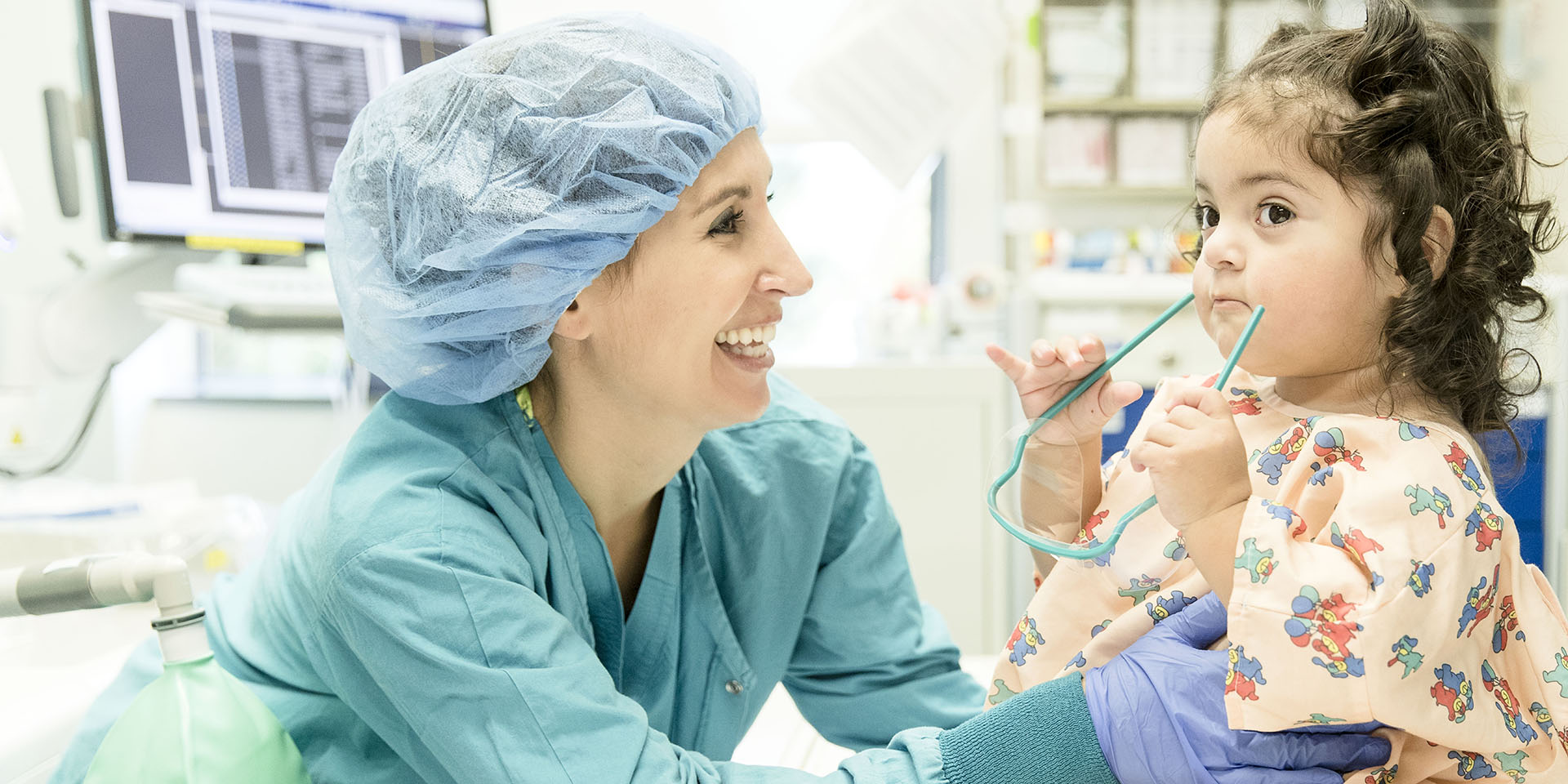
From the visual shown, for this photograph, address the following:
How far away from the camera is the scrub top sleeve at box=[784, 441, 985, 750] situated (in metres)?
1.22

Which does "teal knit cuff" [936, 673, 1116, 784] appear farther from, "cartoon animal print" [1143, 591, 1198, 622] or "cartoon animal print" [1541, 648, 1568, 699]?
"cartoon animal print" [1541, 648, 1568, 699]

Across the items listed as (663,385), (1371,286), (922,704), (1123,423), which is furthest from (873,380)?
(1371,286)

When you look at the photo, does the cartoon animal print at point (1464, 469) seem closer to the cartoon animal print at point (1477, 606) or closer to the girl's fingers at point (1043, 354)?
the cartoon animal print at point (1477, 606)

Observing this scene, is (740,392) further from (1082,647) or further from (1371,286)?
(1371,286)

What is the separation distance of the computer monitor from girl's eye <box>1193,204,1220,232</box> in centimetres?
130

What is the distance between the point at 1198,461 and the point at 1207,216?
9.7 inches

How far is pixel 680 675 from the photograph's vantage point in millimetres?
1159

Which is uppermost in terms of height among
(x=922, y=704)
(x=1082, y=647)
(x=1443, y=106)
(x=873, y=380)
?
(x=1443, y=106)

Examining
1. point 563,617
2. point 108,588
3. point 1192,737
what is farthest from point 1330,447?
point 108,588

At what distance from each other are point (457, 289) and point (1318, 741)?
735mm

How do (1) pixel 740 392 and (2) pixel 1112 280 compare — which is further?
(2) pixel 1112 280

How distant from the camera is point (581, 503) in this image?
3.52ft

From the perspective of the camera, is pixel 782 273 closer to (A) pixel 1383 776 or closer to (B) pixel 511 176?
(B) pixel 511 176

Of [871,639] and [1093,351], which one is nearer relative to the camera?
[1093,351]
